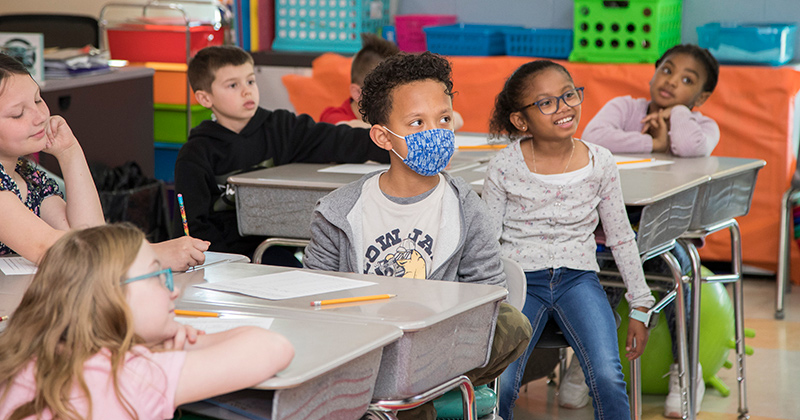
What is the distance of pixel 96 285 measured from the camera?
1179mm

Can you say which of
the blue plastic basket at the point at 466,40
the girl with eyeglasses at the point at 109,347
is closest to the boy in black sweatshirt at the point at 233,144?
the girl with eyeglasses at the point at 109,347

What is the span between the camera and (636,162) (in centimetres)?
284

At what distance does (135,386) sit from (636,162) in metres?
2.05

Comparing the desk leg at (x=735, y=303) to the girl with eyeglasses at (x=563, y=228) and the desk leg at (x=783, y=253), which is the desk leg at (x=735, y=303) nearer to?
the girl with eyeglasses at (x=563, y=228)

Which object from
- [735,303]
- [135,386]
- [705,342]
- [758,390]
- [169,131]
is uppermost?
[135,386]

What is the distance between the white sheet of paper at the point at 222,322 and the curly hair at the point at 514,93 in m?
1.19

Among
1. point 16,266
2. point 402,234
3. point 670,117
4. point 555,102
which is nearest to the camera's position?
point 16,266

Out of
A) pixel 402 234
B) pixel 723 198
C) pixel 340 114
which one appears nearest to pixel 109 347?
pixel 402 234

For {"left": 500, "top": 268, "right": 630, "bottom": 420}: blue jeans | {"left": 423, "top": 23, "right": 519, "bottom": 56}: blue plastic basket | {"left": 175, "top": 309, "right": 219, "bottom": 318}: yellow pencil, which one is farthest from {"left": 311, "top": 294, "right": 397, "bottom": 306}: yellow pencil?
{"left": 423, "top": 23, "right": 519, "bottom": 56}: blue plastic basket

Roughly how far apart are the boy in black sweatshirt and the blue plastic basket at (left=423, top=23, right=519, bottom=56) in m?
1.70

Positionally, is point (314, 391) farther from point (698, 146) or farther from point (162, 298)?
point (698, 146)

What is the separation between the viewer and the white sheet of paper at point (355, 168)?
2.64 metres

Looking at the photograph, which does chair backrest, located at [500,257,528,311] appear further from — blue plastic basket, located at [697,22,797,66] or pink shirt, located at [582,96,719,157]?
blue plastic basket, located at [697,22,797,66]

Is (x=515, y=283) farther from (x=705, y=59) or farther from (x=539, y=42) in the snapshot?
(x=539, y=42)
